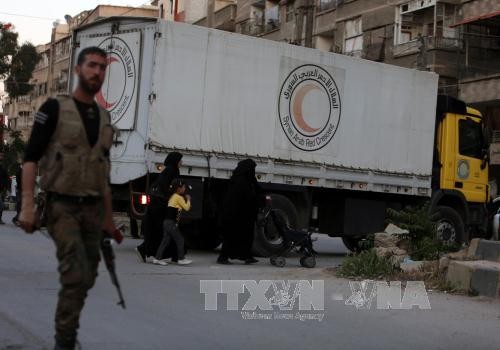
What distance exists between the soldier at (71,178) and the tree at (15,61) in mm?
39951

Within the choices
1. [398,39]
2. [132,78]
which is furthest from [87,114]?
[398,39]

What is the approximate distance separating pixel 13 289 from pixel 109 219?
4.00 m

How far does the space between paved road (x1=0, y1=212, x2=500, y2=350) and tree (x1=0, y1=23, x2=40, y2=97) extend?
34.7m

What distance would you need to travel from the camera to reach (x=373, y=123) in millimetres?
15367

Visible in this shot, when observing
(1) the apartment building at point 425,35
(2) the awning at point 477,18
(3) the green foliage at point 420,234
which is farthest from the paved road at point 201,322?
(1) the apartment building at point 425,35

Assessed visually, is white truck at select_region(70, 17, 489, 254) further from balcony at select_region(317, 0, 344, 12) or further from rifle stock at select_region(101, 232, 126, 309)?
balcony at select_region(317, 0, 344, 12)

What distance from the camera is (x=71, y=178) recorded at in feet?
15.7

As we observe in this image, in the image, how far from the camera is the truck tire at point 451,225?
15.6 m

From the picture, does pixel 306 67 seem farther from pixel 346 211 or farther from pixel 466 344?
pixel 466 344

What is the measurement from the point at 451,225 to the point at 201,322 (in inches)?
386

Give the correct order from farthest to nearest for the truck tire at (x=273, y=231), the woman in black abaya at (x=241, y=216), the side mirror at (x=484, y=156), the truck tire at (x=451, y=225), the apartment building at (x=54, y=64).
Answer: the apartment building at (x=54, y=64), the side mirror at (x=484, y=156), the truck tire at (x=451, y=225), the truck tire at (x=273, y=231), the woman in black abaya at (x=241, y=216)

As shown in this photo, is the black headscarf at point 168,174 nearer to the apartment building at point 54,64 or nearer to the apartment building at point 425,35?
the apartment building at point 425,35

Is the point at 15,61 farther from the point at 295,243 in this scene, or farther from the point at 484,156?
the point at 295,243

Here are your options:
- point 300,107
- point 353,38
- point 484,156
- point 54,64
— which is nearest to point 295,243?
point 300,107
